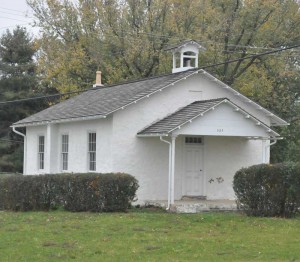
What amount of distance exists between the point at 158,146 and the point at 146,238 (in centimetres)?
1019

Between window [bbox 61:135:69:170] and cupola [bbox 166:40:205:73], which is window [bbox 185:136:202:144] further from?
window [bbox 61:135:69:170]

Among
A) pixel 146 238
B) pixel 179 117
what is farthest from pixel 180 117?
pixel 146 238

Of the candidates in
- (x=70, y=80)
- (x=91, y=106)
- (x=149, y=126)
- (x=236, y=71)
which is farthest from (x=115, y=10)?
(x=149, y=126)

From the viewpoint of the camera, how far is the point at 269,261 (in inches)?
420

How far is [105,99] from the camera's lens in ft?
83.7

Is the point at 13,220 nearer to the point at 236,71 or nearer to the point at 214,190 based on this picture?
the point at 214,190

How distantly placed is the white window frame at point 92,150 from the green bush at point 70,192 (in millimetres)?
4030

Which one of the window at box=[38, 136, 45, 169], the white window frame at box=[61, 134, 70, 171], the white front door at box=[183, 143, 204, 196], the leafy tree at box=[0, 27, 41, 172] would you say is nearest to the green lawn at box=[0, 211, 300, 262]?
the white front door at box=[183, 143, 204, 196]

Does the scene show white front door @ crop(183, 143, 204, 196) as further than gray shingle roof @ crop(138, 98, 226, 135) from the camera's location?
Yes

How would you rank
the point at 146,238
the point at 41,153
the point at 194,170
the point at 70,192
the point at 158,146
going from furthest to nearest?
the point at 41,153, the point at 194,170, the point at 158,146, the point at 70,192, the point at 146,238

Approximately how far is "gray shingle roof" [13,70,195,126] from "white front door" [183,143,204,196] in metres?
2.80

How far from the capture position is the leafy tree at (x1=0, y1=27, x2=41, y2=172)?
49156 mm

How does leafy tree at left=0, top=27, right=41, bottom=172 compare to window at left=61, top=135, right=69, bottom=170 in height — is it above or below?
above

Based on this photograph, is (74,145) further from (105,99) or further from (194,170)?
(194,170)
